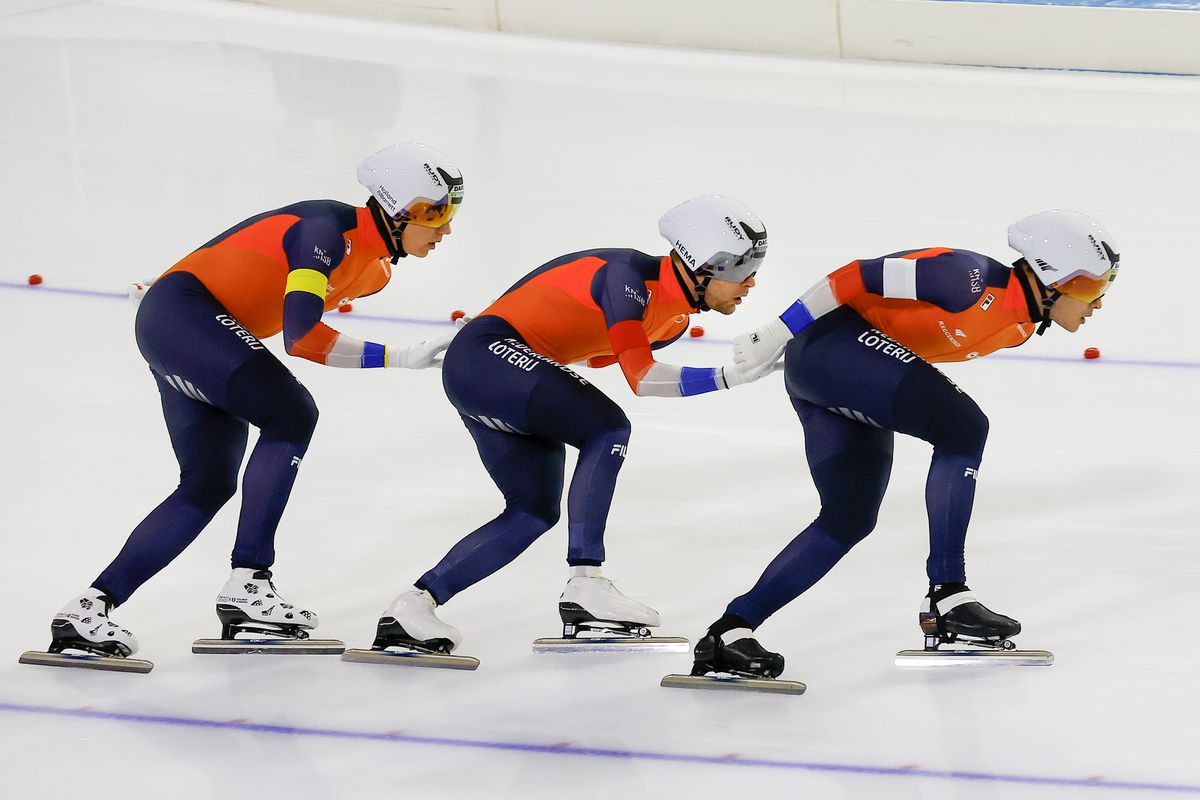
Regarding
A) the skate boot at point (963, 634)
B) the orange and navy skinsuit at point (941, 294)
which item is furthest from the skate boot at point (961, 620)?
the orange and navy skinsuit at point (941, 294)

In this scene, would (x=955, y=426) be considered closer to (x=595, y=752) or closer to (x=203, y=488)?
(x=595, y=752)

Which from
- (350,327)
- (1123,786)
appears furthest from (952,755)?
(350,327)

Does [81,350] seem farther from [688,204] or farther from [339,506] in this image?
[688,204]

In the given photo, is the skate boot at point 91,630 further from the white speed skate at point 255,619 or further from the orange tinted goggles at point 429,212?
the orange tinted goggles at point 429,212

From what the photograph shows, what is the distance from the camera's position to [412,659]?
13.3 feet

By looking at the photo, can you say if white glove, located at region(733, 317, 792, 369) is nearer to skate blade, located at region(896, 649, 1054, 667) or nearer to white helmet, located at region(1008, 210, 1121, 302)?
white helmet, located at region(1008, 210, 1121, 302)

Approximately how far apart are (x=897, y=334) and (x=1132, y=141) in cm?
553

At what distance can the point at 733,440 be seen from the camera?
5.60 meters

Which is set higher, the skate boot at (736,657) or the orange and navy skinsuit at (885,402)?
the orange and navy skinsuit at (885,402)

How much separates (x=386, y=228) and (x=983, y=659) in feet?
6.17

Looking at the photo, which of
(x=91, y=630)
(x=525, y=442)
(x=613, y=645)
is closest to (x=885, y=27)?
(x=525, y=442)

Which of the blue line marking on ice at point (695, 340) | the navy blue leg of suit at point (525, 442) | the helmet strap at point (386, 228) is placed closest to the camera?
the navy blue leg of suit at point (525, 442)

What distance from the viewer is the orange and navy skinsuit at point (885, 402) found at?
3.92 meters

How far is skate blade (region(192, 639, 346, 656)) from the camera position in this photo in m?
4.10
